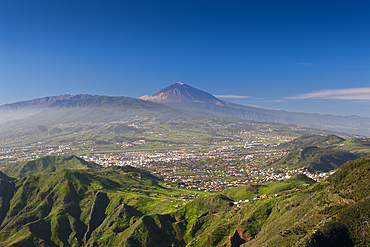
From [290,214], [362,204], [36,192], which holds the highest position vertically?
[362,204]

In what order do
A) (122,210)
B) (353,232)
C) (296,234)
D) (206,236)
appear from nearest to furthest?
1. (353,232)
2. (296,234)
3. (206,236)
4. (122,210)

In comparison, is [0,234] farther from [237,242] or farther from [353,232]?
[353,232]

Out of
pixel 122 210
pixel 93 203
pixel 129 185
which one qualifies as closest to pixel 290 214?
pixel 122 210

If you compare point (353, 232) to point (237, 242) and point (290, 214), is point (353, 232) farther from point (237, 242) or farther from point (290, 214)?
point (237, 242)

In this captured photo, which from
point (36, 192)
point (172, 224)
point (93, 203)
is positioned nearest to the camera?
point (172, 224)

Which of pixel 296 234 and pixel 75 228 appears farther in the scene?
pixel 75 228

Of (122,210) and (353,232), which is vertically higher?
(353,232)
